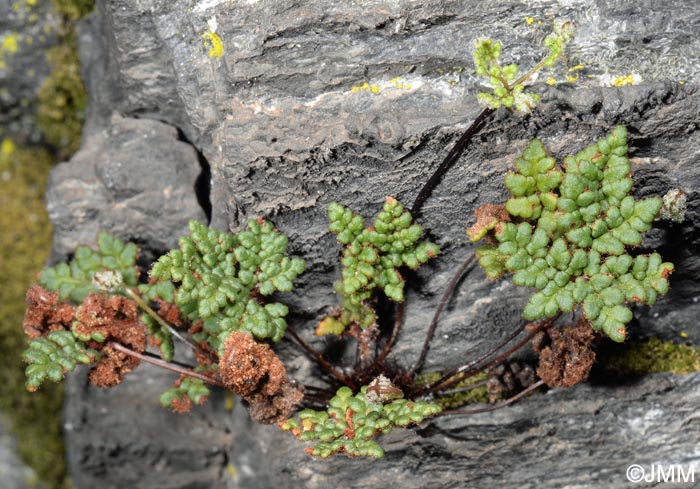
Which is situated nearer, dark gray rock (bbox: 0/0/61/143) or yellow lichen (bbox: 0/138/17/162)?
dark gray rock (bbox: 0/0/61/143)

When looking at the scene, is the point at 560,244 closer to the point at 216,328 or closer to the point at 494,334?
the point at 494,334

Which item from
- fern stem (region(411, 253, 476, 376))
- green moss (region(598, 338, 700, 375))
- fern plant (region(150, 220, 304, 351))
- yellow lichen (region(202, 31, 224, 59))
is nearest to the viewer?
fern plant (region(150, 220, 304, 351))

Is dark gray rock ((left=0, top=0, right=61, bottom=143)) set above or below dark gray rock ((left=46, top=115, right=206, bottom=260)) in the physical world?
above

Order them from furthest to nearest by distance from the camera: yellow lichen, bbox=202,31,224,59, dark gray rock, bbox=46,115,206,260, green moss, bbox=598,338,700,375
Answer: dark gray rock, bbox=46,115,206,260 → green moss, bbox=598,338,700,375 → yellow lichen, bbox=202,31,224,59

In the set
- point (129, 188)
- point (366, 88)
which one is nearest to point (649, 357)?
point (366, 88)

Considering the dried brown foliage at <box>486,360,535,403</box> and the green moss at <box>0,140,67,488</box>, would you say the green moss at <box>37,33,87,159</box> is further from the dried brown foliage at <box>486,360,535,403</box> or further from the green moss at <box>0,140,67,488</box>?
the dried brown foliage at <box>486,360,535,403</box>

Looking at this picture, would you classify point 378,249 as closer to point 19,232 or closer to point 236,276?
point 236,276

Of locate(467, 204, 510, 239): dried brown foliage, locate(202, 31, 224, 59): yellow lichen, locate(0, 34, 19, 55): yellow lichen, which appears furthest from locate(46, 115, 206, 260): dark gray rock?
locate(467, 204, 510, 239): dried brown foliage

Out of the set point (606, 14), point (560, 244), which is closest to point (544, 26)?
point (606, 14)
